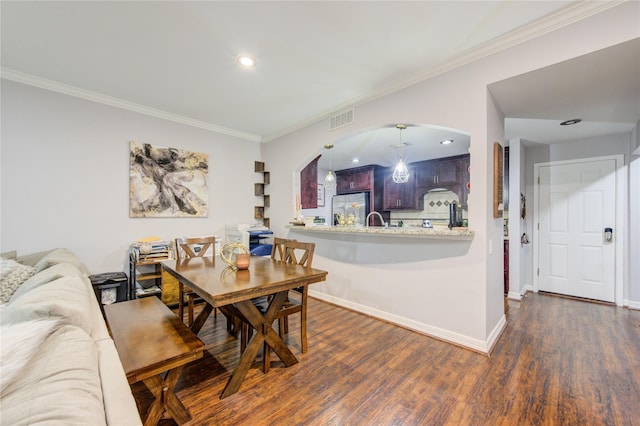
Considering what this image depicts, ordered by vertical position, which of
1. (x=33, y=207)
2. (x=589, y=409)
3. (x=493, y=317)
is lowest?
(x=589, y=409)

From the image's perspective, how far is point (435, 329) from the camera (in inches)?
104

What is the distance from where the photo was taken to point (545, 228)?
4336 millimetres

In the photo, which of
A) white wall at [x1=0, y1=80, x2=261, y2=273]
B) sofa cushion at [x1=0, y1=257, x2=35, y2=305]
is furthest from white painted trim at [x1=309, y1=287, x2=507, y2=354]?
sofa cushion at [x1=0, y1=257, x2=35, y2=305]

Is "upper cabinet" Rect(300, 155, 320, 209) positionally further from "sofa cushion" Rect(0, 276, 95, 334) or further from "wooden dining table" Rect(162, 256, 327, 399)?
"sofa cushion" Rect(0, 276, 95, 334)

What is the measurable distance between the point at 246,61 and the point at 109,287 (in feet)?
9.60

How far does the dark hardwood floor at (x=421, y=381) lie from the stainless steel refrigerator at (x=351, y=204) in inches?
155

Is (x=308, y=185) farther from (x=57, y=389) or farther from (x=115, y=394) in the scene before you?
(x=57, y=389)

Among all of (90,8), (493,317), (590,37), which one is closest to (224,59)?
(90,8)

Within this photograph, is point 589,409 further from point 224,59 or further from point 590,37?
point 224,59

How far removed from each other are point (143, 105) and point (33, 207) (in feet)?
5.50

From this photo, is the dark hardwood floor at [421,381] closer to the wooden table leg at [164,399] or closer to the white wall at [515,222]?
the wooden table leg at [164,399]

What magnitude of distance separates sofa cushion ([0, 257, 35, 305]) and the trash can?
0.90 meters

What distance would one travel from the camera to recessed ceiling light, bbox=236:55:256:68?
241cm

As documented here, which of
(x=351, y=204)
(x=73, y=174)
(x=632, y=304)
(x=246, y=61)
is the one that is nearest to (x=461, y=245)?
(x=246, y=61)
